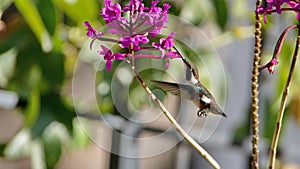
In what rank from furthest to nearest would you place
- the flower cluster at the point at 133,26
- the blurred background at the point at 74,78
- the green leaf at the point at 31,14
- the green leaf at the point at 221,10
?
the green leaf at the point at 221,10 < the blurred background at the point at 74,78 < the green leaf at the point at 31,14 < the flower cluster at the point at 133,26

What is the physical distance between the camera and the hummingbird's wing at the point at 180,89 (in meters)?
0.37

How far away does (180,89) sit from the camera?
37cm

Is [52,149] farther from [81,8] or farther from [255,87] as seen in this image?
[255,87]

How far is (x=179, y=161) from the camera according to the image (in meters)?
1.46

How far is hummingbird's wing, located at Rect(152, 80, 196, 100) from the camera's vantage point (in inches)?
14.5

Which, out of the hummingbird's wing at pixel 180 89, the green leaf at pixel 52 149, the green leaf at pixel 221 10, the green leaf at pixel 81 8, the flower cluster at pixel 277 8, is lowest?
the hummingbird's wing at pixel 180 89

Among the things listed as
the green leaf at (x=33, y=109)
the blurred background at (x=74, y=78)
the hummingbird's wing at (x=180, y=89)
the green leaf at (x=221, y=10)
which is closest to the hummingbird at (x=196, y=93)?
the hummingbird's wing at (x=180, y=89)

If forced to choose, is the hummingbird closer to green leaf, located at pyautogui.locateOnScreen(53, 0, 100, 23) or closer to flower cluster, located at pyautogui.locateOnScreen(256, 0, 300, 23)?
flower cluster, located at pyautogui.locateOnScreen(256, 0, 300, 23)

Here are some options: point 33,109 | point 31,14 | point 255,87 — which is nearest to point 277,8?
point 255,87

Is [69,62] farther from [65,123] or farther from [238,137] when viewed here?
[238,137]

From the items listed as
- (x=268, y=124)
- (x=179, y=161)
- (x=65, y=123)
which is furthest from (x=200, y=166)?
(x=65, y=123)

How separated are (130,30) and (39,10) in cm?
49

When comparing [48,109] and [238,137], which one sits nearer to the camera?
[48,109]

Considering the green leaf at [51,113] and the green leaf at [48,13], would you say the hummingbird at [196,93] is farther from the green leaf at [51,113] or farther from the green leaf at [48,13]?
the green leaf at [51,113]
